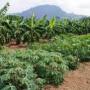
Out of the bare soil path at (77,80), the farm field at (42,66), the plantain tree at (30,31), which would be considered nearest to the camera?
the farm field at (42,66)

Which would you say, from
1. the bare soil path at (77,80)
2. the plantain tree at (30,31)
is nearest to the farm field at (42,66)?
the bare soil path at (77,80)

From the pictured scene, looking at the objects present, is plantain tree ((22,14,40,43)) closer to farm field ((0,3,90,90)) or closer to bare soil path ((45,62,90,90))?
farm field ((0,3,90,90))

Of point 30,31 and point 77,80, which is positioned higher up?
point 30,31

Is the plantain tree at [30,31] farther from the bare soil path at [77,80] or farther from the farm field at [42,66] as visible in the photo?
the bare soil path at [77,80]

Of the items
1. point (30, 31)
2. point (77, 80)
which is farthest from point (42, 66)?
point (30, 31)

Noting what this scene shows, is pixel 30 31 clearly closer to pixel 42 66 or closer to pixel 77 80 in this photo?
pixel 77 80

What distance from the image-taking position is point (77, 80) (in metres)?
10.1

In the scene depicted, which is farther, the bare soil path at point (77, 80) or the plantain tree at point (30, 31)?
the plantain tree at point (30, 31)

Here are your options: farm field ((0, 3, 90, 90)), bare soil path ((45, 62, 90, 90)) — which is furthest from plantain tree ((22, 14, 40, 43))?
bare soil path ((45, 62, 90, 90))

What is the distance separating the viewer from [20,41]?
834 inches

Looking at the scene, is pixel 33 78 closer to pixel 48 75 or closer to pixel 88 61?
pixel 48 75

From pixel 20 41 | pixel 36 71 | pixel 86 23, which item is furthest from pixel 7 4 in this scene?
pixel 86 23

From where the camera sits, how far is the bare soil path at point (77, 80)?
9345 mm

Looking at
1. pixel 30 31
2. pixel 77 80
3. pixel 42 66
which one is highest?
pixel 42 66
